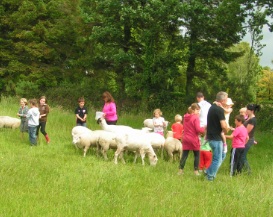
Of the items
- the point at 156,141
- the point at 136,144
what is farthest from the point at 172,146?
the point at 136,144

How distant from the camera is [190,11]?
19922mm

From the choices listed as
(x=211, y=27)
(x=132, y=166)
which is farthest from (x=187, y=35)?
(x=132, y=166)

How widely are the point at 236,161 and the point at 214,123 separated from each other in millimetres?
1835

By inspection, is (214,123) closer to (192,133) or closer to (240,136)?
(192,133)

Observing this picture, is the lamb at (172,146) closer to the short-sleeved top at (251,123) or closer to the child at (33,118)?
the short-sleeved top at (251,123)

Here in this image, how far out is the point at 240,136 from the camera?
9875 mm

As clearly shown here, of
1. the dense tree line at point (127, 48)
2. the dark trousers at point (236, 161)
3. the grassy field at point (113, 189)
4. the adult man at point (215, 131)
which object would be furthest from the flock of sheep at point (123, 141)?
the dense tree line at point (127, 48)

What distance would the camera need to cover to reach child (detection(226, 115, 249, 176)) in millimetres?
9875

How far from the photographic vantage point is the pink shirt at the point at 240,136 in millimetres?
9859

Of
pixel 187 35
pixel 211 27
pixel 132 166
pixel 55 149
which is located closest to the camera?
pixel 132 166

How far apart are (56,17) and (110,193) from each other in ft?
85.1

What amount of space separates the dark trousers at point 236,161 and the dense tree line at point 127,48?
34.6 feet

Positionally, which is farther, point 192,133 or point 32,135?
point 32,135

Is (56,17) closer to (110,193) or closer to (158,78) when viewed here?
(158,78)
